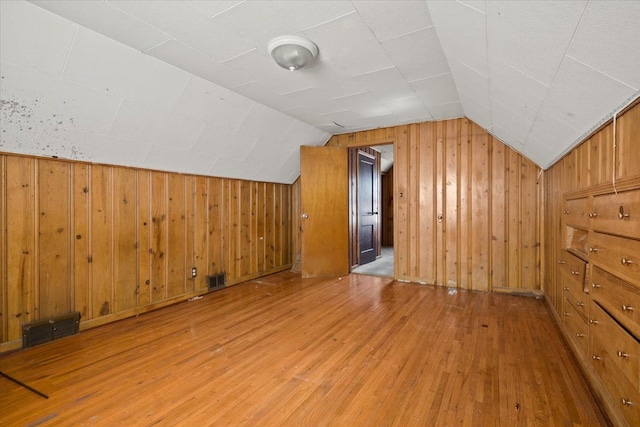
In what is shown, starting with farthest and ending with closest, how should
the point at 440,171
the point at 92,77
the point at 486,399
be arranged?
the point at 440,171
the point at 92,77
the point at 486,399

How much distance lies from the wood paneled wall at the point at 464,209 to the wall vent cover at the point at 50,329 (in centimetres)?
377

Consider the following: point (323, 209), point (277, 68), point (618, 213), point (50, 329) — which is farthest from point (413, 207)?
point (50, 329)

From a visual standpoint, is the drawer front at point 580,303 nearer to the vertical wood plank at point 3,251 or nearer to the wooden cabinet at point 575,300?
the wooden cabinet at point 575,300

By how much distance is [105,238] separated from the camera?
282cm

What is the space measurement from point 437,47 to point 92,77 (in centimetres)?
262

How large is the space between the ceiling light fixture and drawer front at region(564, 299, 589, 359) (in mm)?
2668

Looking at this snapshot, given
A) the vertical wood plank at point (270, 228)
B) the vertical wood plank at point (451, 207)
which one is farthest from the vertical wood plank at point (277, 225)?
the vertical wood plank at point (451, 207)

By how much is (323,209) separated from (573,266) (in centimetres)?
311

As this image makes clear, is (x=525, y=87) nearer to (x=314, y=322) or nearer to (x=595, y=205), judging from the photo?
(x=595, y=205)

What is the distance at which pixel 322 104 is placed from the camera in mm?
3498

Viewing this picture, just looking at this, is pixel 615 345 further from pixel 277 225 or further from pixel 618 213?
pixel 277 225

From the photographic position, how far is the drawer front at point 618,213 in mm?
1280

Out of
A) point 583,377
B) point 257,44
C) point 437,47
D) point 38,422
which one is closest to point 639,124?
point 437,47

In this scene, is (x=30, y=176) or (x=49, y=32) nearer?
(x=49, y=32)
